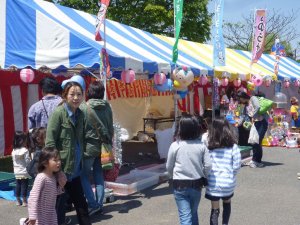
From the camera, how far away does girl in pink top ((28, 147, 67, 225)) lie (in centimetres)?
351

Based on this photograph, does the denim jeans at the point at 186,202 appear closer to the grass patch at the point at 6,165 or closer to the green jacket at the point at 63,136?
the green jacket at the point at 63,136

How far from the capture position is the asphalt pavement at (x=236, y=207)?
17.2 feet

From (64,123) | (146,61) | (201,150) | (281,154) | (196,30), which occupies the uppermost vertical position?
(196,30)

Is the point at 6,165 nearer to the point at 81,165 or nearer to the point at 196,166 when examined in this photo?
the point at 81,165

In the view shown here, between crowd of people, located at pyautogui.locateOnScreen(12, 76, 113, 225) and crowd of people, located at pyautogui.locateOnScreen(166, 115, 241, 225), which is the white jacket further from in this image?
crowd of people, located at pyautogui.locateOnScreen(166, 115, 241, 225)

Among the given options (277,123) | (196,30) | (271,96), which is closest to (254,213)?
(277,123)

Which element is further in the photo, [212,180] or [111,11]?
[111,11]

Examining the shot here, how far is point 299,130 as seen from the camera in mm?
13773

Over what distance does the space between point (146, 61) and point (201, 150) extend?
11.1 ft

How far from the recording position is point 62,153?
4.04m

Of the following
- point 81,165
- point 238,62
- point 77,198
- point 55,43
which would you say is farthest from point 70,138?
point 238,62

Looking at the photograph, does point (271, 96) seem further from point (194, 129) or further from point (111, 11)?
point (194, 129)

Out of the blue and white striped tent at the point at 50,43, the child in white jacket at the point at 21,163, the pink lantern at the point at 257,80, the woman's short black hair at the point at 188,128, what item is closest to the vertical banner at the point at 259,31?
the pink lantern at the point at 257,80

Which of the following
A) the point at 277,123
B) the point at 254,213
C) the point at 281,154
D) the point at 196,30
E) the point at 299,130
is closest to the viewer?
the point at 254,213
